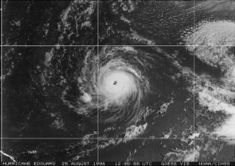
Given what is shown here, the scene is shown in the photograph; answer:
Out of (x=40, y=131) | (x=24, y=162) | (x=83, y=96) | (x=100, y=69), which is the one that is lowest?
(x=24, y=162)

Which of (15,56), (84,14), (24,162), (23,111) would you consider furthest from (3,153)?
(84,14)

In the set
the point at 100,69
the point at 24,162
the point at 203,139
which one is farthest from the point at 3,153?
the point at 203,139

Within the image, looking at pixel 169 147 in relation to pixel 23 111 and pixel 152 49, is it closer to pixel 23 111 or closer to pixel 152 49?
pixel 152 49

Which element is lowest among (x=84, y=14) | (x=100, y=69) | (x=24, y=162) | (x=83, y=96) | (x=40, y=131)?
(x=24, y=162)

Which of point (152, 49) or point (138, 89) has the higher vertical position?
point (152, 49)

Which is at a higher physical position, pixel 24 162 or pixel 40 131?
pixel 40 131

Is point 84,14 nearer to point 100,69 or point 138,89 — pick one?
point 100,69
